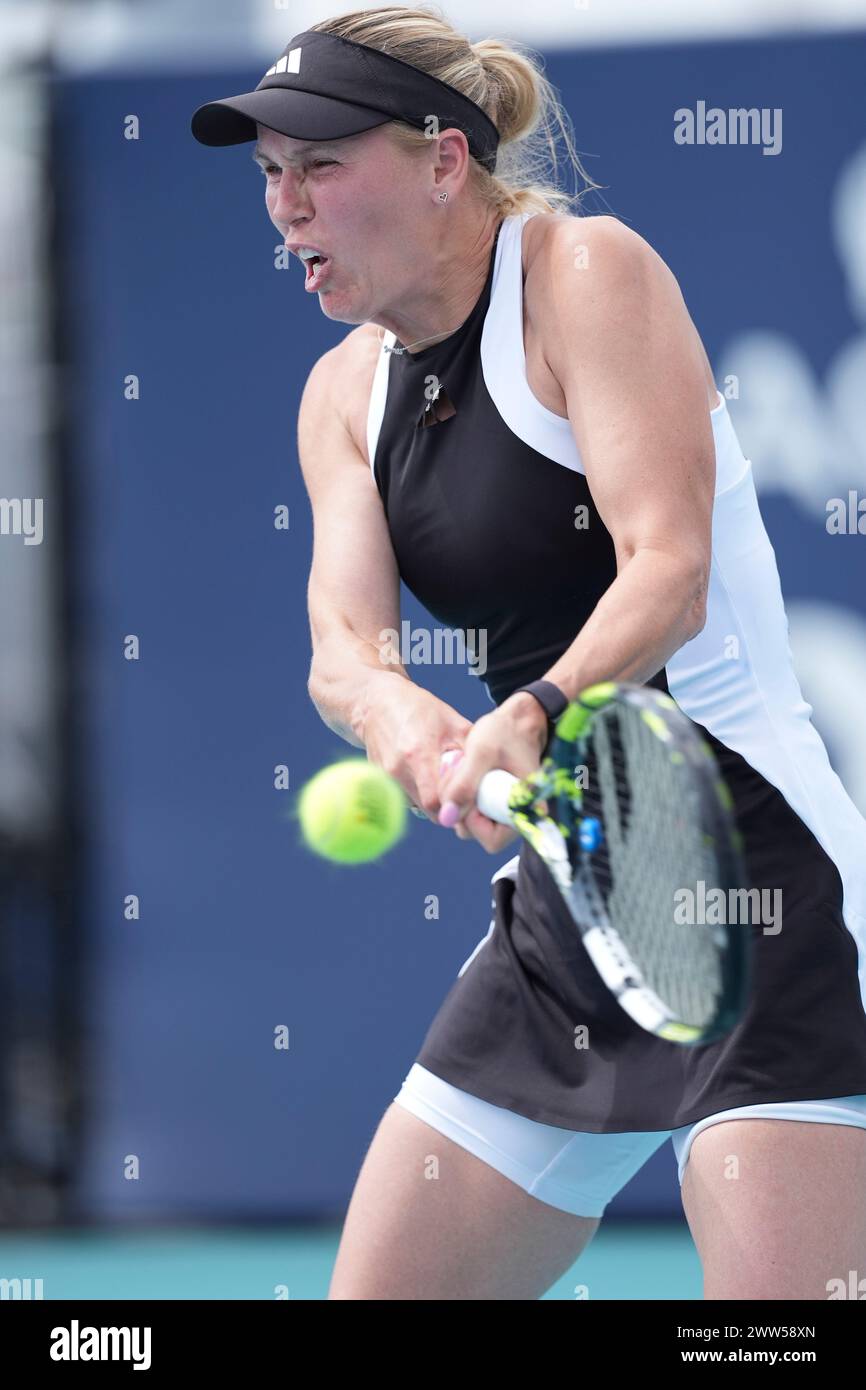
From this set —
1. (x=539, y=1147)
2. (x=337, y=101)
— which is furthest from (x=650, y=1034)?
(x=337, y=101)

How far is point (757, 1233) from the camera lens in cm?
174

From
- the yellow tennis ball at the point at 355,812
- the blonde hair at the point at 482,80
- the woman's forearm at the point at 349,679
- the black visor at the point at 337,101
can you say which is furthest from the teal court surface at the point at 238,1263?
the black visor at the point at 337,101

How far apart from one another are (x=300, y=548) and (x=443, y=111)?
213 centimetres

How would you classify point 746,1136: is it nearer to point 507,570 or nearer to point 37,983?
point 507,570

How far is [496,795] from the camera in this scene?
1.69 metres

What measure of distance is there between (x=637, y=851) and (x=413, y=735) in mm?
286

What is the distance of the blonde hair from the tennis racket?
70 centimetres

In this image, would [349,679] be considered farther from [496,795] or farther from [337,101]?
[337,101]

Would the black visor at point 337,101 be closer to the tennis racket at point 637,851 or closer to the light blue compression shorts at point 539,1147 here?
the tennis racket at point 637,851

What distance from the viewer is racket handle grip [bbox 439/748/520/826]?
168 cm

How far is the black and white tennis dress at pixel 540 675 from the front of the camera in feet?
6.02

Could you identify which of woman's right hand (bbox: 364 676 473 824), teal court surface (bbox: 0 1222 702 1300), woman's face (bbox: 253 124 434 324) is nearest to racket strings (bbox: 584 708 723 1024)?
woman's right hand (bbox: 364 676 473 824)

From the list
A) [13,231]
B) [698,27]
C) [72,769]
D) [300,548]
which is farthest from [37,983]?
[698,27]
